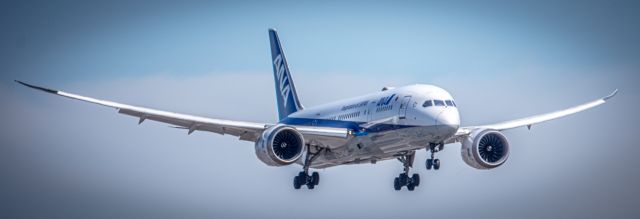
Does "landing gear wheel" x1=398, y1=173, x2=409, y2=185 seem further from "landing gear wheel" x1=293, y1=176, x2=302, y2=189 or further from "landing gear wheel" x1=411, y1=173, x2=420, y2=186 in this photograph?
"landing gear wheel" x1=293, y1=176, x2=302, y2=189

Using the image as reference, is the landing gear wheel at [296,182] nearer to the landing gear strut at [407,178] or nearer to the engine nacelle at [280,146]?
the engine nacelle at [280,146]

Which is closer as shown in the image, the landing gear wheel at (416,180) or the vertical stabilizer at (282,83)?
the landing gear wheel at (416,180)

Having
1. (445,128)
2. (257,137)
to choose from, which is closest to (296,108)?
(257,137)

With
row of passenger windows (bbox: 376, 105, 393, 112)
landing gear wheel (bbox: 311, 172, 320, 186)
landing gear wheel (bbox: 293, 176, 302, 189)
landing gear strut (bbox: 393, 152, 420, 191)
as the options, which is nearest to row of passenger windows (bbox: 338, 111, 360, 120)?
row of passenger windows (bbox: 376, 105, 393, 112)

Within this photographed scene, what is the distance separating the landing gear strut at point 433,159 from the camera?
41.8 meters

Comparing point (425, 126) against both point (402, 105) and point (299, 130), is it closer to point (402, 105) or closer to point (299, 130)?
point (402, 105)

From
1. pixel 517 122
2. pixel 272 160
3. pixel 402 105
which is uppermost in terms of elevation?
pixel 517 122

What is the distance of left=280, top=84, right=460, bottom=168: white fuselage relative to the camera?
41438 millimetres

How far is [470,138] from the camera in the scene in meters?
45.2

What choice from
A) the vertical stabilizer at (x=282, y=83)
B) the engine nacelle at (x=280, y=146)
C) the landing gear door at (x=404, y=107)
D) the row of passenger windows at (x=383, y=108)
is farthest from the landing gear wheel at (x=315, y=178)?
the landing gear door at (x=404, y=107)

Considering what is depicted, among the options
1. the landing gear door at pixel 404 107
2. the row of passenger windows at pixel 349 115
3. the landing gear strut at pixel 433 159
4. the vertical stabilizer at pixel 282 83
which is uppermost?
the vertical stabilizer at pixel 282 83

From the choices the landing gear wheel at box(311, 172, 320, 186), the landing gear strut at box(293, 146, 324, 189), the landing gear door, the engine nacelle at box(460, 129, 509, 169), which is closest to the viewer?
the landing gear door

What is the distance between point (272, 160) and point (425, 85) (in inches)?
286

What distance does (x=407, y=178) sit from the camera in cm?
4659
